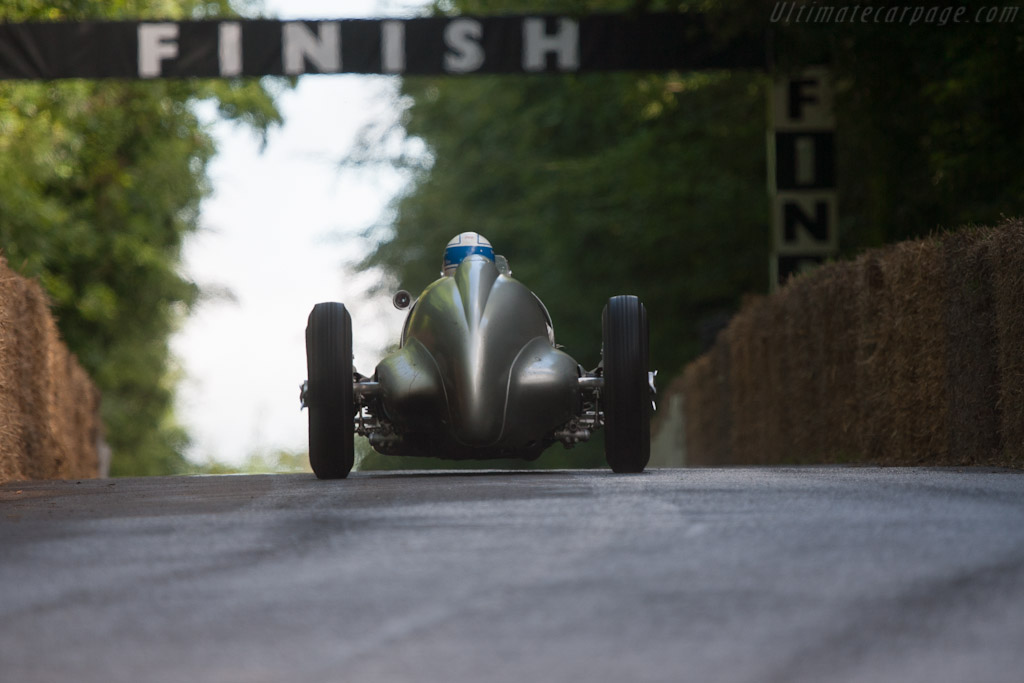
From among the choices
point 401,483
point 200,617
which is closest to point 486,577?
point 200,617

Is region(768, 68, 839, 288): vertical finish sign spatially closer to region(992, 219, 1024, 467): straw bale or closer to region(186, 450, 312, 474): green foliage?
region(992, 219, 1024, 467): straw bale

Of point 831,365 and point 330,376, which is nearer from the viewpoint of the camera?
point 330,376

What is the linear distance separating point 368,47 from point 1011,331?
1145 cm

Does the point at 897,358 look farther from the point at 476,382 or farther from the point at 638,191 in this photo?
Result: the point at 638,191

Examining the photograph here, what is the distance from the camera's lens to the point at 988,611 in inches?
159

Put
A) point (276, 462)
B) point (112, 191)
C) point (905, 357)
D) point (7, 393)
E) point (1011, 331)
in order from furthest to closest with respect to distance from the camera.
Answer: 1. point (276, 462)
2. point (112, 191)
3. point (905, 357)
4. point (7, 393)
5. point (1011, 331)

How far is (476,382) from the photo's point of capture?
31.1 ft

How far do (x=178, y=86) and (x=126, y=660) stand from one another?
2647cm

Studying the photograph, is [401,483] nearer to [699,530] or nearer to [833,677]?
[699,530]

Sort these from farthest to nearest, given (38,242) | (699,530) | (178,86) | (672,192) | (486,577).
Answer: (178,86) → (672,192) → (38,242) → (699,530) → (486,577)

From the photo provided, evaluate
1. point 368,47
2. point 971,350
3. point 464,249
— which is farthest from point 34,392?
point 971,350

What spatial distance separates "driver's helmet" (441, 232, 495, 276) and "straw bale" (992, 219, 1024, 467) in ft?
11.2

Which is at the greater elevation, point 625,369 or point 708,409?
point 625,369

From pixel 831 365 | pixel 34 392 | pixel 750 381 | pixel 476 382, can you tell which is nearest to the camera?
pixel 476 382
